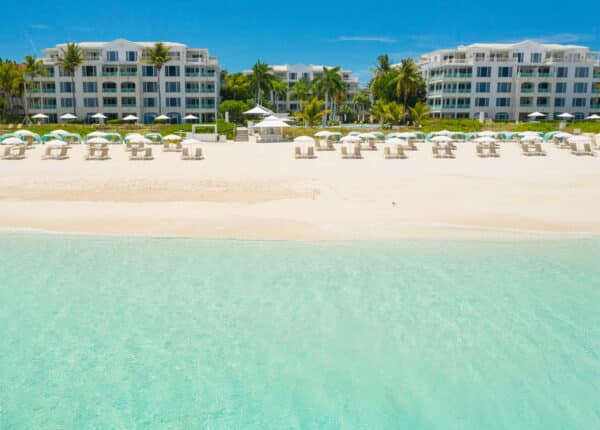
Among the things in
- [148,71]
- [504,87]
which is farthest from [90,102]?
[504,87]

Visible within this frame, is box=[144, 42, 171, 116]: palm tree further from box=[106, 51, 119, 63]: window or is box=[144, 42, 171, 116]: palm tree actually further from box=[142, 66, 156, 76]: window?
box=[106, 51, 119, 63]: window

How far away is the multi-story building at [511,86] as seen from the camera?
76.8 meters

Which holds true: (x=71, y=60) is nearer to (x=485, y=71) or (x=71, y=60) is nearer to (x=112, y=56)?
(x=112, y=56)

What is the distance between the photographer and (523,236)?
14156mm

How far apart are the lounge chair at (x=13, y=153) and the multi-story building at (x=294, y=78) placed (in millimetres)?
65526

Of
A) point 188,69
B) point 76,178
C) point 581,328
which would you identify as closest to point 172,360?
point 581,328

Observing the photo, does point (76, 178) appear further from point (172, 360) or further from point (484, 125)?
point (484, 125)

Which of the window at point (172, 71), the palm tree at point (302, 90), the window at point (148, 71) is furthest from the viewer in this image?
the palm tree at point (302, 90)

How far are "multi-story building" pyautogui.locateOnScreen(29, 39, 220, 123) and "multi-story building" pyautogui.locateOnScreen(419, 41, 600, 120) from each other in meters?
32.5

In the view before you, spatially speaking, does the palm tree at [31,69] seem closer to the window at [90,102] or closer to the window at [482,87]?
the window at [90,102]

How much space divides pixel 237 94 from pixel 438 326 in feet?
244

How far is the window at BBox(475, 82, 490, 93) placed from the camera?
7744cm

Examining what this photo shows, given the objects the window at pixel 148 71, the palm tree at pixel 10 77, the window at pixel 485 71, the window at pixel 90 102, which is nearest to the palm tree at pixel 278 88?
the window at pixel 148 71

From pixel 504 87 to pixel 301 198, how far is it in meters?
68.1
